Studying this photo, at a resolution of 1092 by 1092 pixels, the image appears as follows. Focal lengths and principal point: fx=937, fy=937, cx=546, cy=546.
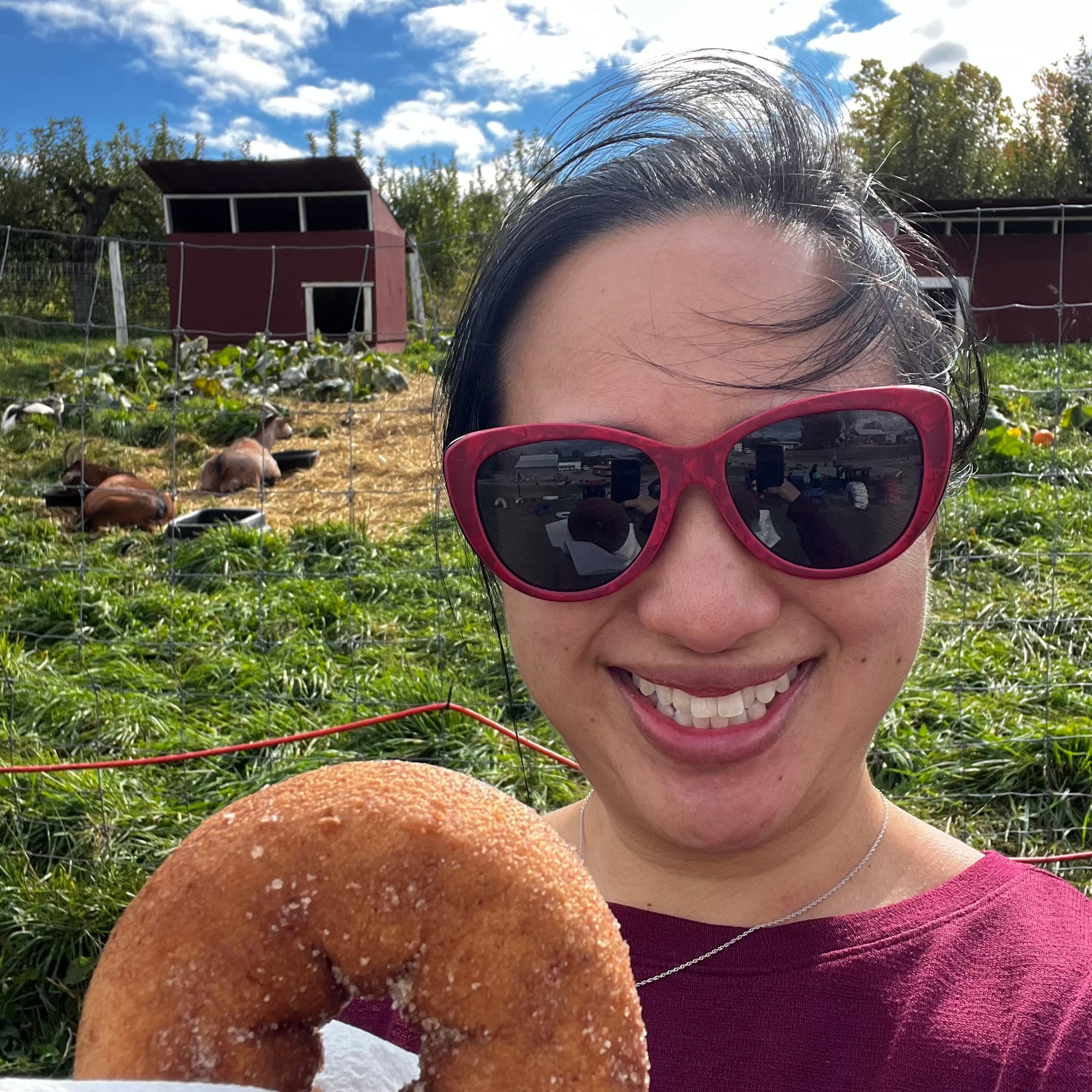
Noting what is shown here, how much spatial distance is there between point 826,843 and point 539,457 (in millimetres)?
734

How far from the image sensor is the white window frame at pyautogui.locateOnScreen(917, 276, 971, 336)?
63.1 inches

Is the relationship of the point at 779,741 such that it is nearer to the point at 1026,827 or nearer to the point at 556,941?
the point at 556,941

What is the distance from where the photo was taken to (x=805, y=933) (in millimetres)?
1297

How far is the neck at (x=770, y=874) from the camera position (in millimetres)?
1385

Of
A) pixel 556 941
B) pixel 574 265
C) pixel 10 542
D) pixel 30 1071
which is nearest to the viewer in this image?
pixel 556 941

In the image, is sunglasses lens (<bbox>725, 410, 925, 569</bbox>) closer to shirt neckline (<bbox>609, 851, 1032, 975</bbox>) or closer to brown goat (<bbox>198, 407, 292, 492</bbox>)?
shirt neckline (<bbox>609, 851, 1032, 975</bbox>)

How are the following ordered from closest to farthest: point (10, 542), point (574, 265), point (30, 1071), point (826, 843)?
point (574, 265) → point (826, 843) → point (30, 1071) → point (10, 542)

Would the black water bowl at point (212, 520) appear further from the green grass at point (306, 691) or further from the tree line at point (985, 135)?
the tree line at point (985, 135)

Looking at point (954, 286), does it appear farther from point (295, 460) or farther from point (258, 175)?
point (258, 175)

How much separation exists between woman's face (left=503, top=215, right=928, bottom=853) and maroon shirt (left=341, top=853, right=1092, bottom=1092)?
0.18 meters

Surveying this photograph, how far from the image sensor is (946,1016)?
3.93ft

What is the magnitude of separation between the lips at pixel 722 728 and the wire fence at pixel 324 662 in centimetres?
79

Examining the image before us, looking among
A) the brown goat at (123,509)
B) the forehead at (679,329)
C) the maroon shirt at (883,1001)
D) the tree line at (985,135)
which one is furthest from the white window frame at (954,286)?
the tree line at (985,135)

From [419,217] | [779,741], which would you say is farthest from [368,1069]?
[419,217]
